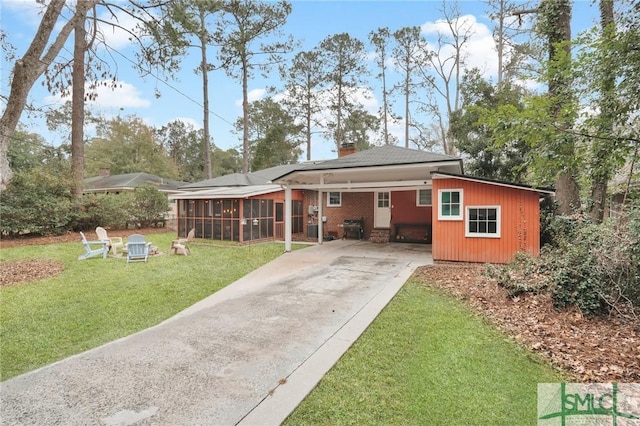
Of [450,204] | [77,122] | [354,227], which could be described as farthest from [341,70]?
[450,204]

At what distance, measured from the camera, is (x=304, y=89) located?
27.0 meters

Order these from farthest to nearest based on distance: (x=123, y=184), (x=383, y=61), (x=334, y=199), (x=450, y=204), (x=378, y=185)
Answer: (x=383, y=61), (x=123, y=184), (x=334, y=199), (x=378, y=185), (x=450, y=204)

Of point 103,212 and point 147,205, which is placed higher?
point 147,205

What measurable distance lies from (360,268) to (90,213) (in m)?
14.0

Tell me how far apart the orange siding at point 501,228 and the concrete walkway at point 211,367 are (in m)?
3.57

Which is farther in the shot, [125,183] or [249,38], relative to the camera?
[125,183]

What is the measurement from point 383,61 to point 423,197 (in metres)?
16.4

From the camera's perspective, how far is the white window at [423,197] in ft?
45.1

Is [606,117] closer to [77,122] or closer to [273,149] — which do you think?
[77,122]

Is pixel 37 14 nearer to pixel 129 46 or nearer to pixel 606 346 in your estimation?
pixel 129 46

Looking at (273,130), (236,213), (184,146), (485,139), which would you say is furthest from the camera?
(184,146)

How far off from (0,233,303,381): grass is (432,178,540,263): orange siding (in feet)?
18.1

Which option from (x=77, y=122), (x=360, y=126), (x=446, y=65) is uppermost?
(x=446, y=65)

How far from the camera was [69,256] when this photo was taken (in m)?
10.1
